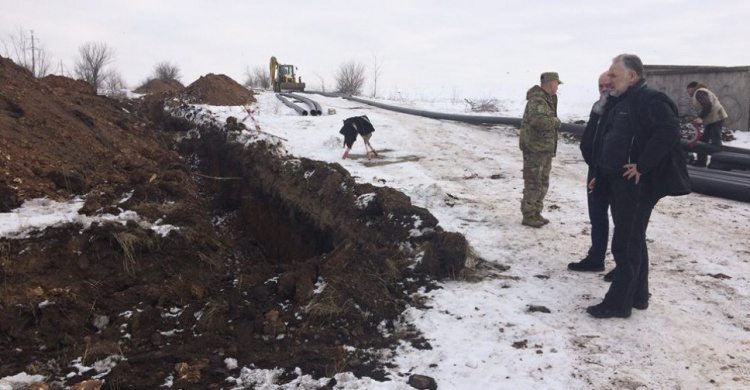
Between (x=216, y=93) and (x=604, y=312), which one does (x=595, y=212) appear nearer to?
(x=604, y=312)

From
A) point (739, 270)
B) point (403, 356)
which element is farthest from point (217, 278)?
point (739, 270)

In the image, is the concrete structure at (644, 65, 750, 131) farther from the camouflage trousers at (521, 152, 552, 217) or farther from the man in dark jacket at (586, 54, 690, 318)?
the man in dark jacket at (586, 54, 690, 318)

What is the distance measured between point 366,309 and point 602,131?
235 cm

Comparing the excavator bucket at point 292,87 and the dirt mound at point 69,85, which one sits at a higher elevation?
the excavator bucket at point 292,87

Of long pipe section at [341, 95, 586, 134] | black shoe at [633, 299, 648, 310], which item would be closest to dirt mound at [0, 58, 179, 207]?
black shoe at [633, 299, 648, 310]

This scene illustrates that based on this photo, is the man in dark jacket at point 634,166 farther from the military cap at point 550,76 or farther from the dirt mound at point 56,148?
the dirt mound at point 56,148

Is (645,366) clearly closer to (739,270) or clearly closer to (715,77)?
(739,270)

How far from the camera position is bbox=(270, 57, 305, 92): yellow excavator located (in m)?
30.8

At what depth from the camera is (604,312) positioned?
358 centimetres

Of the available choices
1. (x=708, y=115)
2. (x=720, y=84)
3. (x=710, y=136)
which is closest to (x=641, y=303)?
(x=708, y=115)

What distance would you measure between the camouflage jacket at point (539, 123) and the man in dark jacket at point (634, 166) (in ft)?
6.53

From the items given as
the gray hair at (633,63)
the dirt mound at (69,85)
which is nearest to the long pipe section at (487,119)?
the gray hair at (633,63)

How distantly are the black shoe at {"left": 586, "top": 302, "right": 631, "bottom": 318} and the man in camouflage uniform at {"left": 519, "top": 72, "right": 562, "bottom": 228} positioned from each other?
90.8 inches

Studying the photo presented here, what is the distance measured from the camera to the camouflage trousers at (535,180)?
5.85 metres
